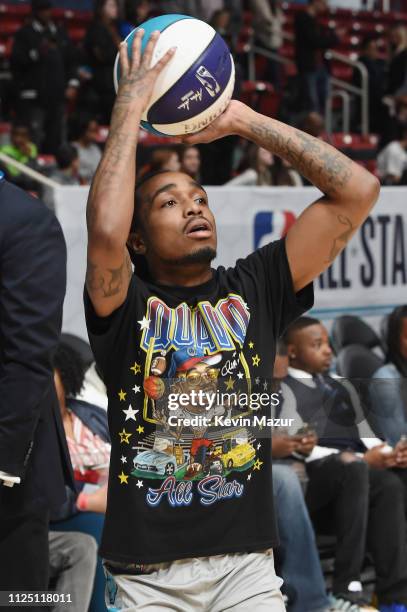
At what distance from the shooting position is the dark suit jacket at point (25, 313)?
9.33 feet

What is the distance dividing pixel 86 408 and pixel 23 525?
170 centimetres

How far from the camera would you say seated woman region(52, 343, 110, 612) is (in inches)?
180

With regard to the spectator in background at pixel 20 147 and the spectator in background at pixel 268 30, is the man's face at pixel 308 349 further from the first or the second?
the spectator in background at pixel 268 30

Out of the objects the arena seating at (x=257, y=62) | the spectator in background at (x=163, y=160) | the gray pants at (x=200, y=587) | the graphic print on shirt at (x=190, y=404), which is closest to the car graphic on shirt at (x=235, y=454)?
the graphic print on shirt at (x=190, y=404)

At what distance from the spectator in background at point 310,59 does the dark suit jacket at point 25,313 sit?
12.6 m

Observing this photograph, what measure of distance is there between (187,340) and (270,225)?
3999 mm

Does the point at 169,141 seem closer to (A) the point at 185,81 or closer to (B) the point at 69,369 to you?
(B) the point at 69,369

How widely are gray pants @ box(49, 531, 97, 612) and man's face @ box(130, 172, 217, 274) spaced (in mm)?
1804

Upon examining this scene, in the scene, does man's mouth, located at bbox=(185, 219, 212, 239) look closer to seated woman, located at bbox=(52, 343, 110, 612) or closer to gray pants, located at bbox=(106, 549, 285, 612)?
gray pants, located at bbox=(106, 549, 285, 612)

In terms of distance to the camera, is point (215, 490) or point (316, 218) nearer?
point (215, 490)

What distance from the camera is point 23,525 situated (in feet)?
10.1

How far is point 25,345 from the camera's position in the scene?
2844mm

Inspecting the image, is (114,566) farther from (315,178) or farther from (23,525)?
(315,178)

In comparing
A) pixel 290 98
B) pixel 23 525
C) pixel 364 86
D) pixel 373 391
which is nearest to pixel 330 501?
pixel 373 391
